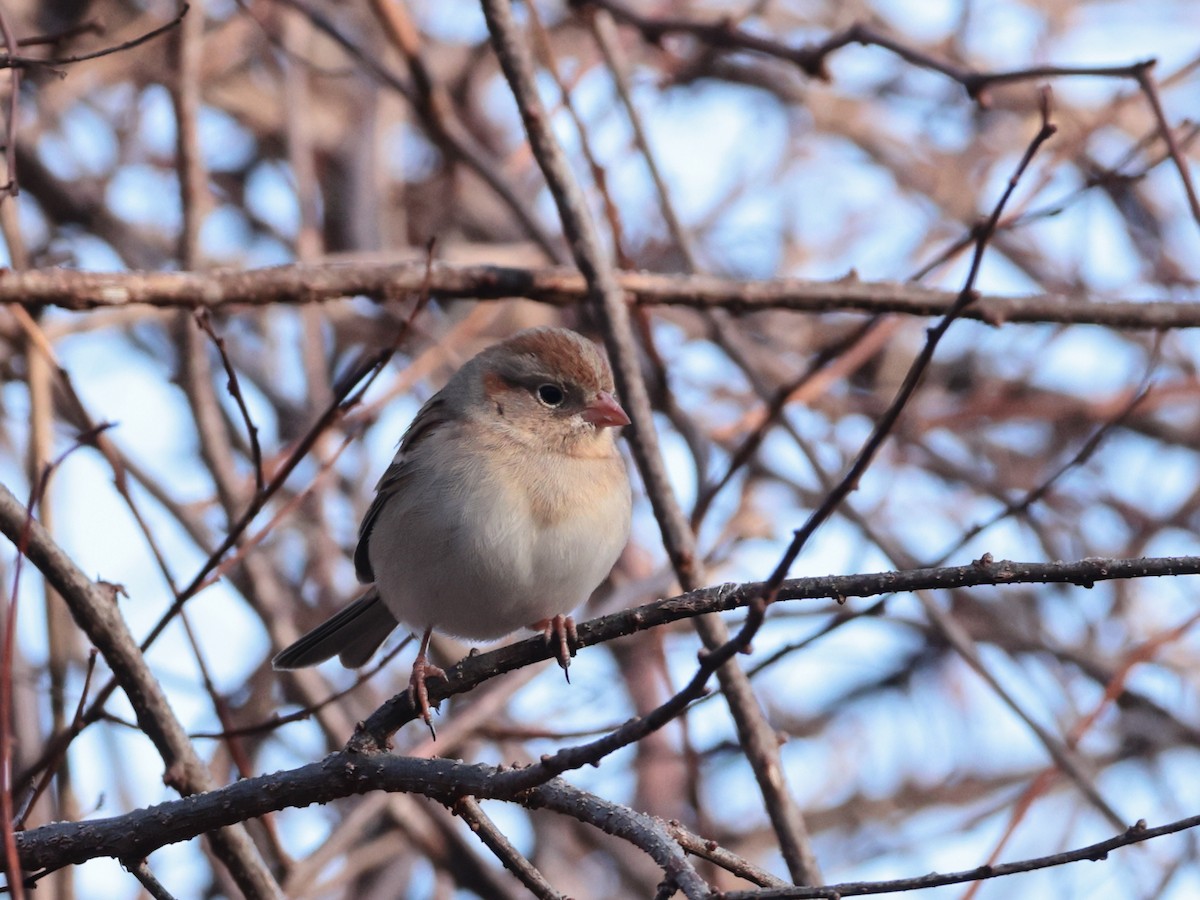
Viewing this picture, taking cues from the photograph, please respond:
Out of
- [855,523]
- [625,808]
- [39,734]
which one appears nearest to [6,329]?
[39,734]

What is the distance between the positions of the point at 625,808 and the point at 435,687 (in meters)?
0.85

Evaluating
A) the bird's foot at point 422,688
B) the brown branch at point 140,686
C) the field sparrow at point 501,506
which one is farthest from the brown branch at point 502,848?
the brown branch at point 140,686

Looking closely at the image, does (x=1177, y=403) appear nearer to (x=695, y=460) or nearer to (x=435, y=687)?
(x=695, y=460)

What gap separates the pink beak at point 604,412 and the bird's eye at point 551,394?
0.33 feet

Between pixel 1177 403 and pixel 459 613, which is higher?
pixel 1177 403

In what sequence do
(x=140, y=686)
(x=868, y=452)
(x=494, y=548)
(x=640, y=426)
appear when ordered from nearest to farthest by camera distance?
1. (x=868, y=452)
2. (x=140, y=686)
3. (x=494, y=548)
4. (x=640, y=426)

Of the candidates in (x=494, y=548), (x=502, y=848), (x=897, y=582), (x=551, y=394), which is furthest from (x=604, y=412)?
(x=897, y=582)

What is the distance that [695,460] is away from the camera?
205 inches

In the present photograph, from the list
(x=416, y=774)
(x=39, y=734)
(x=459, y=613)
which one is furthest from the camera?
(x=39, y=734)

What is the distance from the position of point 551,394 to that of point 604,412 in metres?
0.21

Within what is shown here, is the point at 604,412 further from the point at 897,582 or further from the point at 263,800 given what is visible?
the point at 897,582

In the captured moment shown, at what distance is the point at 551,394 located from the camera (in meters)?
4.39

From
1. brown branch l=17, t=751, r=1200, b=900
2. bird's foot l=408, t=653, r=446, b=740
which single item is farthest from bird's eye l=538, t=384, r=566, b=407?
brown branch l=17, t=751, r=1200, b=900

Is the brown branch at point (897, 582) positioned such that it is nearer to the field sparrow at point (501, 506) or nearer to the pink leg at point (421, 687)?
the pink leg at point (421, 687)
